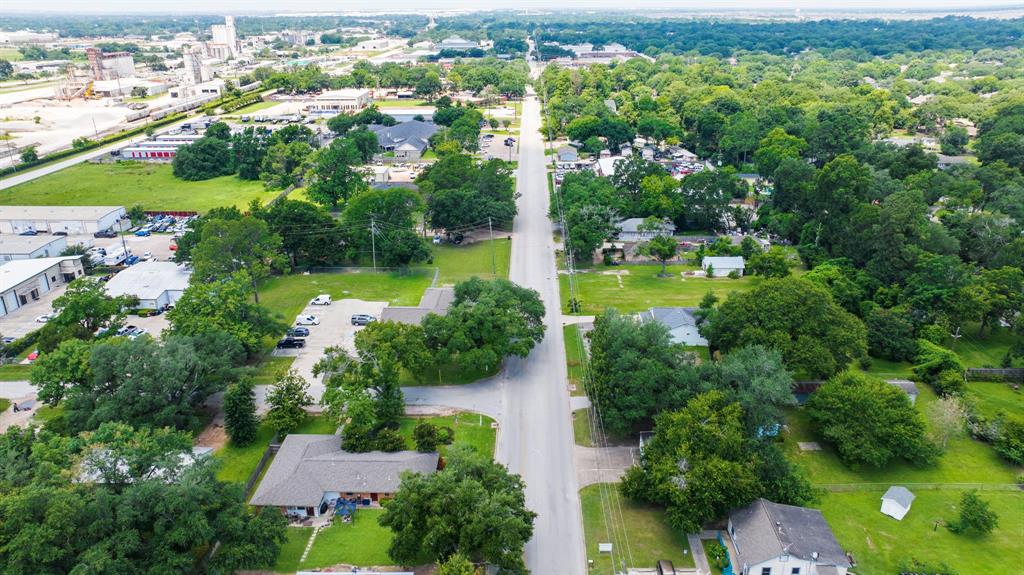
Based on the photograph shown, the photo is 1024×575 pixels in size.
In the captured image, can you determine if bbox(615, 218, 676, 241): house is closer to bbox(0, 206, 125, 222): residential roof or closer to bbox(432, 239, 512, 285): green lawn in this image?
bbox(432, 239, 512, 285): green lawn

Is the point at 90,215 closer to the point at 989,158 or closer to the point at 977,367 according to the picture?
the point at 977,367

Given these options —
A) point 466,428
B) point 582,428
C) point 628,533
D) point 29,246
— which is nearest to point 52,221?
point 29,246

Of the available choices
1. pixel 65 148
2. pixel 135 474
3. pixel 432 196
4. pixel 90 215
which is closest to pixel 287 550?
pixel 135 474

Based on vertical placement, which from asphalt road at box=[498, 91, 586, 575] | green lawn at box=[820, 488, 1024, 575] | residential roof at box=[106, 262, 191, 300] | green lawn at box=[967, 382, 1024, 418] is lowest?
green lawn at box=[820, 488, 1024, 575]

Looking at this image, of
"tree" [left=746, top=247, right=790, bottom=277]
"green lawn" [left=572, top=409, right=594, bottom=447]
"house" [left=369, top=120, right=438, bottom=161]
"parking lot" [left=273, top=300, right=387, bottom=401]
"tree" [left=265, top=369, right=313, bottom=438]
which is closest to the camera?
"tree" [left=265, top=369, right=313, bottom=438]

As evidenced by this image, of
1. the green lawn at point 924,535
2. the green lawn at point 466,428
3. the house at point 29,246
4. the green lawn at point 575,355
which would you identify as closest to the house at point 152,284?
the house at point 29,246

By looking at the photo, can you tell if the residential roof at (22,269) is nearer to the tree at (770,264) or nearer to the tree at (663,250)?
the tree at (663,250)

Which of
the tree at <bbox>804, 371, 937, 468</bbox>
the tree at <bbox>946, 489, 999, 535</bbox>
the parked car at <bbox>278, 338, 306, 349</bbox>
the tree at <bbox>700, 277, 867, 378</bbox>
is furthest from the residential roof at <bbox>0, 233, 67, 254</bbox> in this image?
the tree at <bbox>946, 489, 999, 535</bbox>
